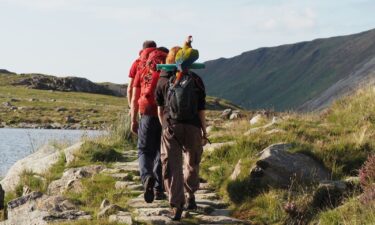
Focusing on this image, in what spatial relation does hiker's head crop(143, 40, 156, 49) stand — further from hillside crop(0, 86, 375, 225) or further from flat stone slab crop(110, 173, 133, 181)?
flat stone slab crop(110, 173, 133, 181)

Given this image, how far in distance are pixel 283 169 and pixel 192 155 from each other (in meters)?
2.45

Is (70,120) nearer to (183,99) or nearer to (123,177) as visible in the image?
(123,177)

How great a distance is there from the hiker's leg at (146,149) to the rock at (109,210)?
98cm

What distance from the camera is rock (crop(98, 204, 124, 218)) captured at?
958cm

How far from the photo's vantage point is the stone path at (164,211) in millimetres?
9250

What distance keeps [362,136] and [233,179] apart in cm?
374

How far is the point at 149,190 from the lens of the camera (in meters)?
10.1

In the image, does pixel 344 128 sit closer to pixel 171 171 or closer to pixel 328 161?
pixel 328 161

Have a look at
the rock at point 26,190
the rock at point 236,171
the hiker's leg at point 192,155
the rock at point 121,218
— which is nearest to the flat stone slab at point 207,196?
the rock at point 236,171

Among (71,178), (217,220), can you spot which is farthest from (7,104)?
(217,220)

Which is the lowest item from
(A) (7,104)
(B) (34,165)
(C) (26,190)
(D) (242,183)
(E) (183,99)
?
(A) (7,104)

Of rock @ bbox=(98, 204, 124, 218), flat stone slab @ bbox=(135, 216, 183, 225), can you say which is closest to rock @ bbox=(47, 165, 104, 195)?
rock @ bbox=(98, 204, 124, 218)

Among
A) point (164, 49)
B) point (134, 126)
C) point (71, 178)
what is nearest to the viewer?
point (164, 49)

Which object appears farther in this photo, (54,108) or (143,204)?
(54,108)
